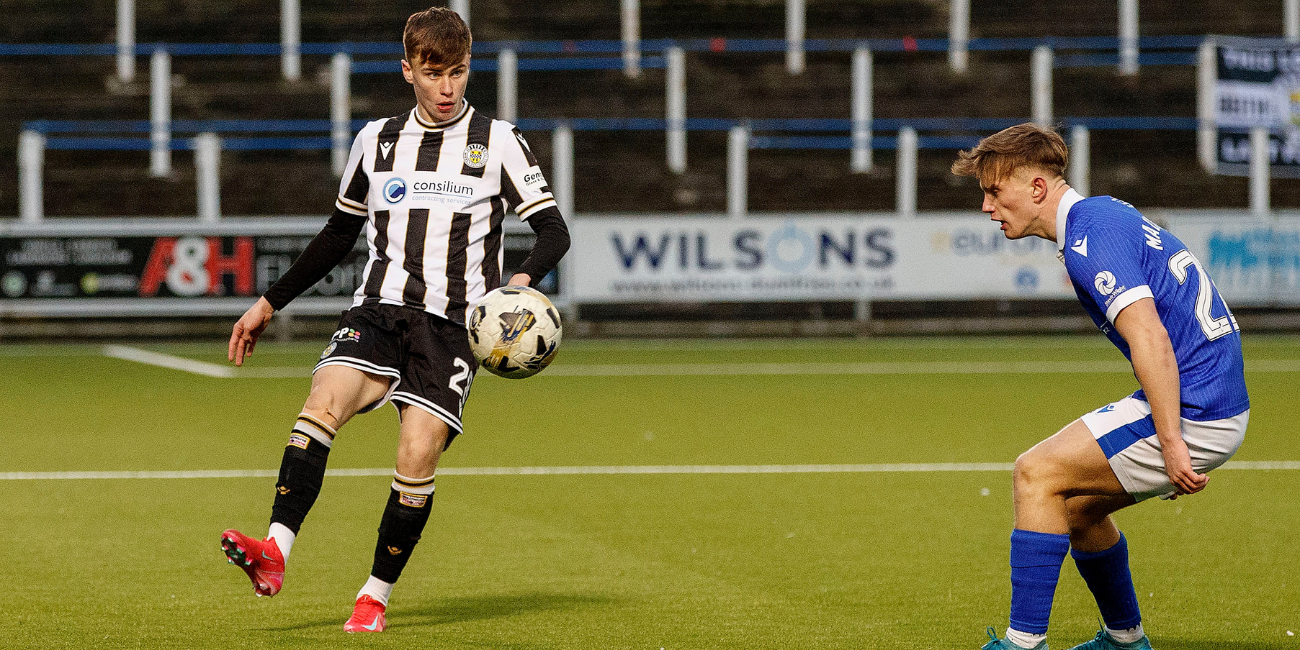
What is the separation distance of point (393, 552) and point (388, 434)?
4788 mm

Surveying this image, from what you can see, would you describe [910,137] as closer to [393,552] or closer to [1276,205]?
[1276,205]

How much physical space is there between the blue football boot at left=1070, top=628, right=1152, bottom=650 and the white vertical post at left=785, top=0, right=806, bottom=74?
50.6ft

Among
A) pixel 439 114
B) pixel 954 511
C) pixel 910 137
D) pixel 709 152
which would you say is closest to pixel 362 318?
pixel 439 114

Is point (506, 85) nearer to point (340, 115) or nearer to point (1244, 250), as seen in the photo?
point (340, 115)

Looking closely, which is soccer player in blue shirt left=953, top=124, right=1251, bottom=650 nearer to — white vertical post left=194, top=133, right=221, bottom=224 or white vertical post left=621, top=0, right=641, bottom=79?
white vertical post left=194, top=133, right=221, bottom=224

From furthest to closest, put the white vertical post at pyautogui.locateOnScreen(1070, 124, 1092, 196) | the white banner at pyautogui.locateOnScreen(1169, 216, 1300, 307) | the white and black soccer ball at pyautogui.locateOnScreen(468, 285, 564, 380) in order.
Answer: the white vertical post at pyautogui.locateOnScreen(1070, 124, 1092, 196) → the white banner at pyautogui.locateOnScreen(1169, 216, 1300, 307) → the white and black soccer ball at pyautogui.locateOnScreen(468, 285, 564, 380)

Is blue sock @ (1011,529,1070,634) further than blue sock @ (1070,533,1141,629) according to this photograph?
No

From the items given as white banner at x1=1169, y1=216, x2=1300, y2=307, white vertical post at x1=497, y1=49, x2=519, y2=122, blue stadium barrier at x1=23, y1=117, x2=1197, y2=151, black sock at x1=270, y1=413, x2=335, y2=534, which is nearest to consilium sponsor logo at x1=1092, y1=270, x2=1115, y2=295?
black sock at x1=270, y1=413, x2=335, y2=534

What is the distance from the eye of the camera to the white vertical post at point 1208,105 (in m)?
18.2

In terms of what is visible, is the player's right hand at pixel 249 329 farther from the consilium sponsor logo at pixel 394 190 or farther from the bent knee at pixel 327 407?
the consilium sponsor logo at pixel 394 190

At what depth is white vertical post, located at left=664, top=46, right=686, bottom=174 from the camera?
18453mm

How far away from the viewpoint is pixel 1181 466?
148 inches

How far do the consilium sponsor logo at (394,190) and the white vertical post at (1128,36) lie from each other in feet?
53.2

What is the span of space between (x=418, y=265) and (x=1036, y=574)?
6.85 feet
